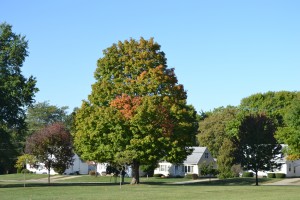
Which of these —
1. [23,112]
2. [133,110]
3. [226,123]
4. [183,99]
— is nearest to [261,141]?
[183,99]

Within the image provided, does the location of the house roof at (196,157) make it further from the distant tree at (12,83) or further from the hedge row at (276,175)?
the distant tree at (12,83)

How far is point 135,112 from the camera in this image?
5603 cm

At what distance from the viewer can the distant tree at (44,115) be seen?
431 ft

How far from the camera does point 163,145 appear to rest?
56.3 metres

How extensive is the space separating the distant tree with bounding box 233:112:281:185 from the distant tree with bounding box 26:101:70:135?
69226 mm

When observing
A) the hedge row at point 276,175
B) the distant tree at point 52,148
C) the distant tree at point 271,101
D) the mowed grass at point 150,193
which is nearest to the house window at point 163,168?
Result: the hedge row at point 276,175

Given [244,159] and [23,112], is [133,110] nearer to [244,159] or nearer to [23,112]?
[23,112]

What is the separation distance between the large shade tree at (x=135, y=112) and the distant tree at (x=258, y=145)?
442 inches

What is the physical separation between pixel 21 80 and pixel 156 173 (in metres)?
42.9

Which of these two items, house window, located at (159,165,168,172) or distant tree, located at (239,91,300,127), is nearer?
house window, located at (159,165,168,172)

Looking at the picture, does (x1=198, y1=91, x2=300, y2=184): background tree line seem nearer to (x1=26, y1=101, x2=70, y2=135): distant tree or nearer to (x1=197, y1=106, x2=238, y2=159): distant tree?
(x1=197, y1=106, x2=238, y2=159): distant tree

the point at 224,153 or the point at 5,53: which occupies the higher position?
the point at 5,53

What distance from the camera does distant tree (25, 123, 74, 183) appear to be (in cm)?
7019

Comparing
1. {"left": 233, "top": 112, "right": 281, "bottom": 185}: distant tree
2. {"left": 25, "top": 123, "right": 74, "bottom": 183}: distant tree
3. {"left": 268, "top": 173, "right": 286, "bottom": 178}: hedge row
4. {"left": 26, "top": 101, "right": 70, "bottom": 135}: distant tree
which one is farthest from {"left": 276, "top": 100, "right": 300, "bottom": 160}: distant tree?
{"left": 26, "top": 101, "right": 70, "bottom": 135}: distant tree
